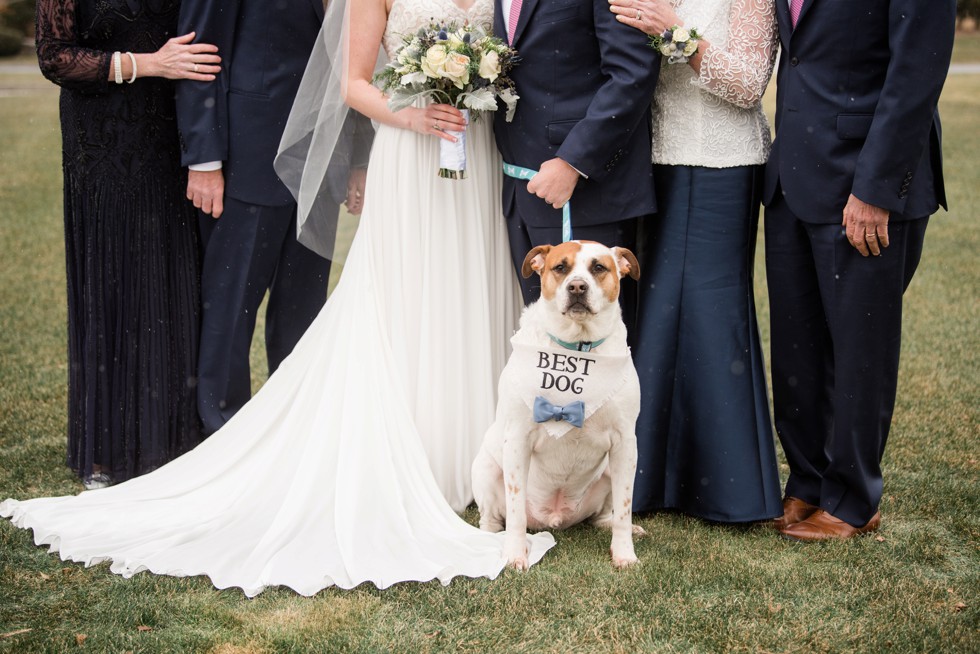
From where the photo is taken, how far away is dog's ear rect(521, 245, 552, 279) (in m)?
4.09

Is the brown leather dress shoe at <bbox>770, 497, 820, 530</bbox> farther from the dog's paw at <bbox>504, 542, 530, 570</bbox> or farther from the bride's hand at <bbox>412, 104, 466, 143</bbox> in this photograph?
the bride's hand at <bbox>412, 104, 466, 143</bbox>

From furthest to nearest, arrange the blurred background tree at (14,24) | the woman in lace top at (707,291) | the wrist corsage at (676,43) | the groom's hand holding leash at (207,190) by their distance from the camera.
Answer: the blurred background tree at (14,24)
the groom's hand holding leash at (207,190)
the woman in lace top at (707,291)
the wrist corsage at (676,43)

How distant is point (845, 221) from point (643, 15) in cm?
112

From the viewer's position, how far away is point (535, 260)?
4.13m

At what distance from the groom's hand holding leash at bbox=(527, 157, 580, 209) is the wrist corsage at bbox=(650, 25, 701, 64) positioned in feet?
1.88

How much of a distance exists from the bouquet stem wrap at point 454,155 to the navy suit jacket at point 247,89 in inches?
25.2

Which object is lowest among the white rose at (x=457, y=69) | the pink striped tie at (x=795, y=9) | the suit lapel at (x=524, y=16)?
the white rose at (x=457, y=69)

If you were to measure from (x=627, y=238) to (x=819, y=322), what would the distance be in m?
0.90

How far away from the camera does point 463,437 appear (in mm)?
4828

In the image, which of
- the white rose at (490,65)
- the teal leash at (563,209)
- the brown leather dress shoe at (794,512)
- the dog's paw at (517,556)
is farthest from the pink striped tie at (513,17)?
the brown leather dress shoe at (794,512)

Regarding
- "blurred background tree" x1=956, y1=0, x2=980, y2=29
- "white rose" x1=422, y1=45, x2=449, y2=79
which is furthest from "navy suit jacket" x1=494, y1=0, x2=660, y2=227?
"blurred background tree" x1=956, y1=0, x2=980, y2=29

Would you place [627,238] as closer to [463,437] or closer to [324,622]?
[463,437]

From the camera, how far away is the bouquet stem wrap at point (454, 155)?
446 cm

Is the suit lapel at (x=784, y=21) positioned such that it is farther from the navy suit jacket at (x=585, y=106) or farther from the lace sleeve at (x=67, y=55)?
the lace sleeve at (x=67, y=55)
